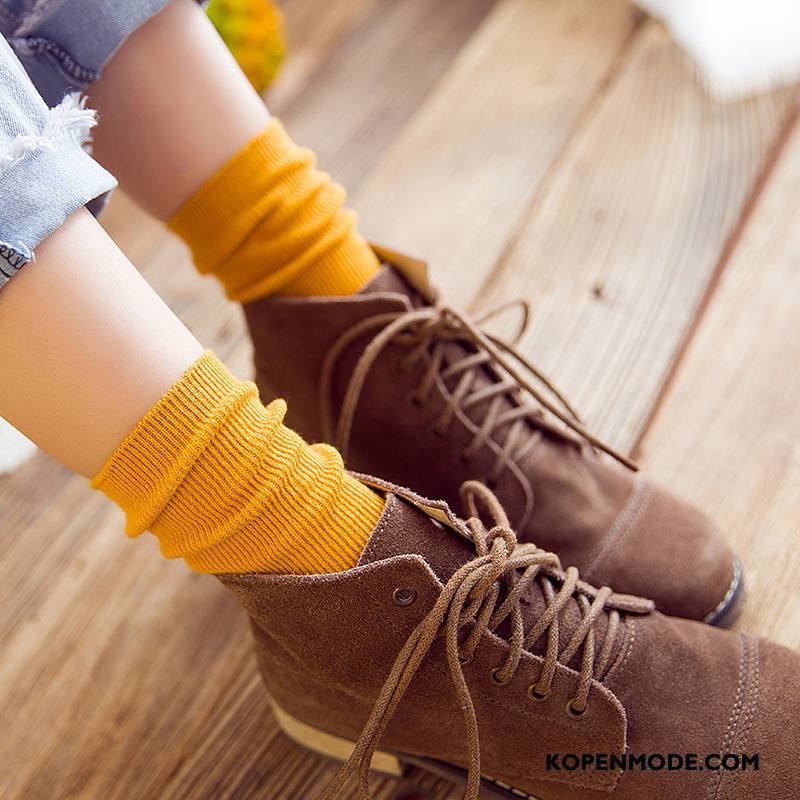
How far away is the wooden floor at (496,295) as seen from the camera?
0.70 m

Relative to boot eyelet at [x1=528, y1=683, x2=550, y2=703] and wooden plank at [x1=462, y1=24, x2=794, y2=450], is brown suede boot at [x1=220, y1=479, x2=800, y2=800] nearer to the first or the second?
boot eyelet at [x1=528, y1=683, x2=550, y2=703]

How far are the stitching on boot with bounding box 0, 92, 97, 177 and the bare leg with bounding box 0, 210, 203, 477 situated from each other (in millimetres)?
42

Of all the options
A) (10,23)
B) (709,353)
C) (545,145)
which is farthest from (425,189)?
(10,23)

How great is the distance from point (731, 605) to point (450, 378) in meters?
0.28

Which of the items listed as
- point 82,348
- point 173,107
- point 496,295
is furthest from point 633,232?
point 82,348

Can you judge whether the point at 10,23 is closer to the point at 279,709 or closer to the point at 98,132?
the point at 98,132

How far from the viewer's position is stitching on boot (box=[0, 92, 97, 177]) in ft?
1.41

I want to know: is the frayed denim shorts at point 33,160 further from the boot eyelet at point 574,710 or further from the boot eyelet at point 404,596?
the boot eyelet at point 574,710

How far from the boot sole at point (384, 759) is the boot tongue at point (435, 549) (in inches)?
4.4

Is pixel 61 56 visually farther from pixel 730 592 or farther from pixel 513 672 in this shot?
pixel 730 592

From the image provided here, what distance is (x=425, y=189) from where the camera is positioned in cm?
103

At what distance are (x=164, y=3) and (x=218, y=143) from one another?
10 cm

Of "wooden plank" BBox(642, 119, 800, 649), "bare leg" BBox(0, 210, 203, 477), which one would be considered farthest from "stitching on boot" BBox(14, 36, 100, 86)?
"wooden plank" BBox(642, 119, 800, 649)

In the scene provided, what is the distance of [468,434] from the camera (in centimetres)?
67
